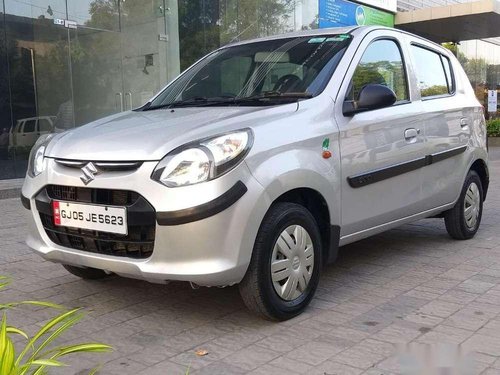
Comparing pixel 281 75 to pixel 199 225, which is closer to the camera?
pixel 199 225

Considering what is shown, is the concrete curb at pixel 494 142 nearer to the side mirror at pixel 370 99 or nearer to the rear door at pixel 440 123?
the rear door at pixel 440 123

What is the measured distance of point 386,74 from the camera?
440 cm

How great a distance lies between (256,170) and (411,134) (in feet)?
5.72

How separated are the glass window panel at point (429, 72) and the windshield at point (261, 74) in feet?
3.13

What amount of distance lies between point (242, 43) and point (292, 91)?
43.1 inches

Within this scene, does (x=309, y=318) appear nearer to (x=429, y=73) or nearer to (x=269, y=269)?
(x=269, y=269)

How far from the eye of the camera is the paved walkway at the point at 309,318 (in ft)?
9.48

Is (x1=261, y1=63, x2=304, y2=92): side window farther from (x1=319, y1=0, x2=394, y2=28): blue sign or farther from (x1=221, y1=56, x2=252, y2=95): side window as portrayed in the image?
(x1=319, y1=0, x2=394, y2=28): blue sign

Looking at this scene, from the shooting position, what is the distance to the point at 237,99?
153 inches

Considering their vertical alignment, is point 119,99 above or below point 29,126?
above

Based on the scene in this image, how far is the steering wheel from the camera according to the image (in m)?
3.87

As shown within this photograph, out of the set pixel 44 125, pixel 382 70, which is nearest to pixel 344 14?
pixel 44 125

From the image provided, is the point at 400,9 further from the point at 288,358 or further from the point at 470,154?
the point at 288,358

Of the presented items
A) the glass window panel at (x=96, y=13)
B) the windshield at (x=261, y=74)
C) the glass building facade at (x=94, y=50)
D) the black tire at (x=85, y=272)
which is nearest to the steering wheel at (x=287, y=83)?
the windshield at (x=261, y=74)
